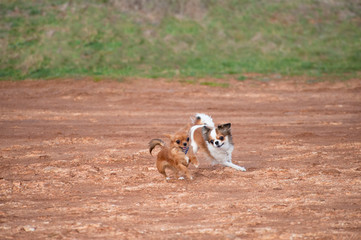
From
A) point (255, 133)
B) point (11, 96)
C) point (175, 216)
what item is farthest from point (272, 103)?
point (175, 216)

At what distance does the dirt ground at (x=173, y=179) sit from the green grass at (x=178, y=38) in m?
4.04

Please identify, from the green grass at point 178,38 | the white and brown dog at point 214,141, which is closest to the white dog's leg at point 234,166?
the white and brown dog at point 214,141

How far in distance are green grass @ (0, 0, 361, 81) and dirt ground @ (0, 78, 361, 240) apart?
4.04m

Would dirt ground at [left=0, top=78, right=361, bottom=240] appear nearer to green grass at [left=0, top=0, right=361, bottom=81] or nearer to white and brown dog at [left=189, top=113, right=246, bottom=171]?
white and brown dog at [left=189, top=113, right=246, bottom=171]

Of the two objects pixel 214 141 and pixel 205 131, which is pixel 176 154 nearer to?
pixel 214 141

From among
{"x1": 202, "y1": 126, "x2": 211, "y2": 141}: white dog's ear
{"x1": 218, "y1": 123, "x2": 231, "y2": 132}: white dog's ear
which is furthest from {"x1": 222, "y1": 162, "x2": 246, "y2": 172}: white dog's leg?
{"x1": 218, "y1": 123, "x2": 231, "y2": 132}: white dog's ear

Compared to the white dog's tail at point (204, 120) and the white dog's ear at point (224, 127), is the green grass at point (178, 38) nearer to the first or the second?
the white dog's tail at point (204, 120)

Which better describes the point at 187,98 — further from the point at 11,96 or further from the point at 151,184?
the point at 151,184

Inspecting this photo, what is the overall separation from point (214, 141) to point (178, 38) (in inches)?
730

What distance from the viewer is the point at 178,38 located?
2738 cm

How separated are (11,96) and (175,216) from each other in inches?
559

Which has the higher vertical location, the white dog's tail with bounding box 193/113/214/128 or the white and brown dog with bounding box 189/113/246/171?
the white dog's tail with bounding box 193/113/214/128

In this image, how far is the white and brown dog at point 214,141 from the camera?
9570mm

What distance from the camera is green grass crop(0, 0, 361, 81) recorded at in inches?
953
